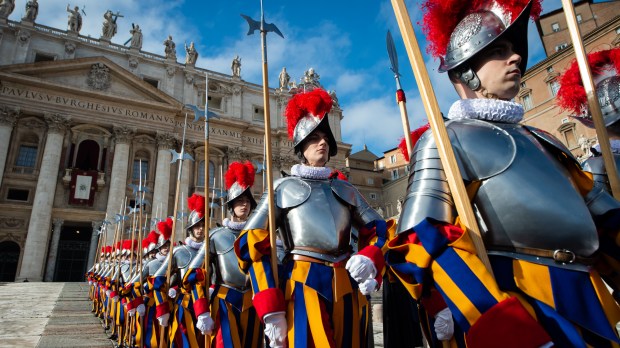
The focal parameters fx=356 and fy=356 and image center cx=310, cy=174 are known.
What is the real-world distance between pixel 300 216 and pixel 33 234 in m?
25.3

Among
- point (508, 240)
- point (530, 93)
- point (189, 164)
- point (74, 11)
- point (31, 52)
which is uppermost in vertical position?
point (74, 11)

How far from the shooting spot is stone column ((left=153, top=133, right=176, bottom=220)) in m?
25.2

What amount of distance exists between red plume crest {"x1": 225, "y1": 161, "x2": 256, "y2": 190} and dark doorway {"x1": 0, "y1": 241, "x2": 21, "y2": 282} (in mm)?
24175

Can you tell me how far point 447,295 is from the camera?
1376 mm

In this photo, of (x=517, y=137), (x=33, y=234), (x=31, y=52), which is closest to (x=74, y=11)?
(x=31, y=52)

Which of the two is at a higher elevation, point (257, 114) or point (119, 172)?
point (257, 114)

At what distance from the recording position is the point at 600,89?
333 centimetres

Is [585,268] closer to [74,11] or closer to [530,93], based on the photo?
[530,93]

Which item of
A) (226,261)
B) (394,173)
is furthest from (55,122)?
(394,173)

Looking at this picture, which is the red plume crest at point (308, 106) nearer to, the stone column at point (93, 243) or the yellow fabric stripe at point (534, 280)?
the yellow fabric stripe at point (534, 280)

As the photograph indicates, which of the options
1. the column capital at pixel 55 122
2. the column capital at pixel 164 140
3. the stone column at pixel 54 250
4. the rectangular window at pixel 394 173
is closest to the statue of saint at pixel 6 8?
the column capital at pixel 55 122

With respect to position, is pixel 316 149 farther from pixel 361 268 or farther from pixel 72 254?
pixel 72 254

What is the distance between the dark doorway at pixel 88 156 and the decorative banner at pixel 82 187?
83 cm

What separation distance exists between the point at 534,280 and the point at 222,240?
376 centimetres
